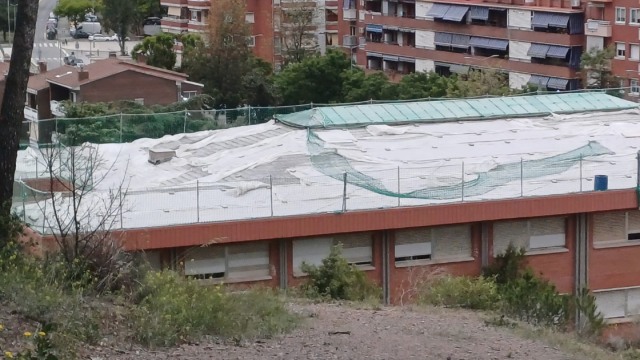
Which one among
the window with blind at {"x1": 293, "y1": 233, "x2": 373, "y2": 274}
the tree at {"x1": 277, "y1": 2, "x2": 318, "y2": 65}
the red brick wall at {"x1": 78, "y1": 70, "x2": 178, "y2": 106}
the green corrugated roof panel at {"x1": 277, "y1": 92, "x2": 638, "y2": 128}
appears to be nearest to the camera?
the window with blind at {"x1": 293, "y1": 233, "x2": 373, "y2": 274}

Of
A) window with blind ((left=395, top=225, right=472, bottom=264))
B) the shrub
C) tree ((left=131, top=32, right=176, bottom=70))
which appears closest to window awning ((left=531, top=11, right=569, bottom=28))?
tree ((left=131, top=32, right=176, bottom=70))

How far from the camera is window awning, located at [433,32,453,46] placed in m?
56.9

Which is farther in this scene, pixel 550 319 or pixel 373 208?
pixel 373 208

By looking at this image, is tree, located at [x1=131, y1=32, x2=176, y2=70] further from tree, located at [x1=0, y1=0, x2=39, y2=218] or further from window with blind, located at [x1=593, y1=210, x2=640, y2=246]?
tree, located at [x1=0, y1=0, x2=39, y2=218]

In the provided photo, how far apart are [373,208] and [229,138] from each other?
218 inches

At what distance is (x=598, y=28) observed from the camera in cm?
4959

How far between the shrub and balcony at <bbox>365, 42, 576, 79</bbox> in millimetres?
36989

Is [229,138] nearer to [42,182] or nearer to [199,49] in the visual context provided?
[42,182]

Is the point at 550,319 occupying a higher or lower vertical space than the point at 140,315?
lower

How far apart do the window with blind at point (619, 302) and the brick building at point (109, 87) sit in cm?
2420

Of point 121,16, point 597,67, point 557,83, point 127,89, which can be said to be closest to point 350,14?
point 121,16

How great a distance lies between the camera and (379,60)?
201 ft

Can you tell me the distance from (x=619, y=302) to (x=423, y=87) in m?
23.8

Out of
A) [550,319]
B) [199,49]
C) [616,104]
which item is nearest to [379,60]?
[199,49]
